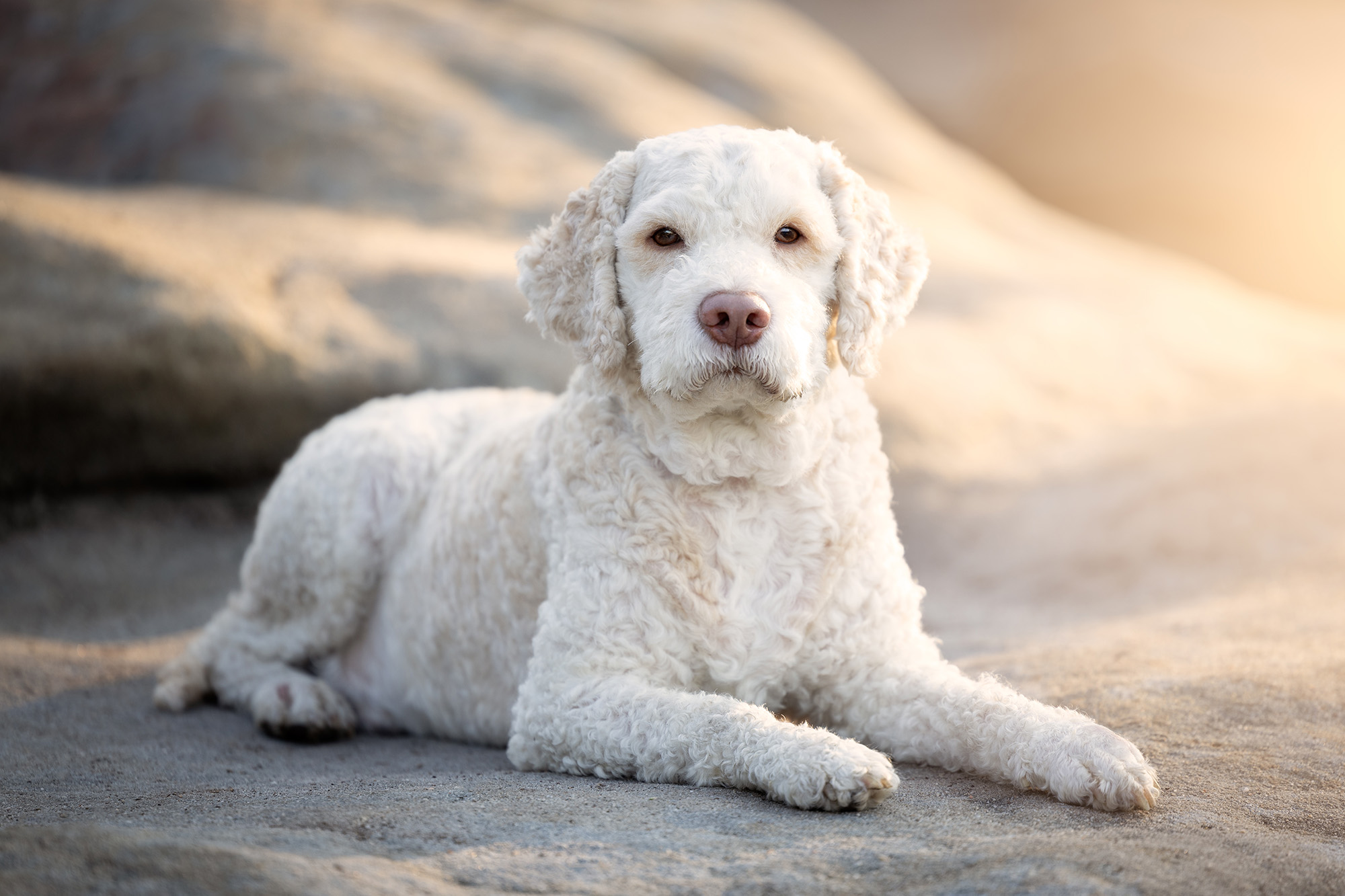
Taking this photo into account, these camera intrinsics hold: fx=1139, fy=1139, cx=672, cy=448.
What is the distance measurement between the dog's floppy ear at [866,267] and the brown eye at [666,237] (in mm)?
530

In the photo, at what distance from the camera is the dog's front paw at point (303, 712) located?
14.8 ft

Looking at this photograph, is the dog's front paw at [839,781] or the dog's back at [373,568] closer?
the dog's front paw at [839,781]

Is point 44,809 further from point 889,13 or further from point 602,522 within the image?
point 889,13

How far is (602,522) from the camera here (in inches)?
142

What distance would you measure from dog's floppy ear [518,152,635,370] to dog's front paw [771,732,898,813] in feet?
4.49

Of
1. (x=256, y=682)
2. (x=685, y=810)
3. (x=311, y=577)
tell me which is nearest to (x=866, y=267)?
(x=685, y=810)

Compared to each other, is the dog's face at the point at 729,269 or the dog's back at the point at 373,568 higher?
the dog's face at the point at 729,269

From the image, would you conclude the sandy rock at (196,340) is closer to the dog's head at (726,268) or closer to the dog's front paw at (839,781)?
the dog's head at (726,268)

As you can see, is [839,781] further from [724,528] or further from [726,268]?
[726,268]

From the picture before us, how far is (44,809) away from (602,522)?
1781 mm

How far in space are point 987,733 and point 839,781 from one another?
567 mm

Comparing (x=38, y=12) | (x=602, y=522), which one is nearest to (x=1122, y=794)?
(x=602, y=522)

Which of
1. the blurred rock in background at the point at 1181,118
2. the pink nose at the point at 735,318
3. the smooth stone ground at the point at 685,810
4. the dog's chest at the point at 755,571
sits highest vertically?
the blurred rock in background at the point at 1181,118

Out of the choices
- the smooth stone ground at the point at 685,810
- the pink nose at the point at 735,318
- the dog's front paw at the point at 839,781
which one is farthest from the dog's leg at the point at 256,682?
the pink nose at the point at 735,318
